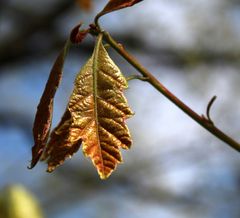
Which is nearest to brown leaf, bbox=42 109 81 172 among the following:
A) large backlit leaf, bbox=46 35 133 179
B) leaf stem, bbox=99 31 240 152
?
large backlit leaf, bbox=46 35 133 179

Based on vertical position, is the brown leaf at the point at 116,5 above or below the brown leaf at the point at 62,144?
above

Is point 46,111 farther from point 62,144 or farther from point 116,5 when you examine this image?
point 116,5

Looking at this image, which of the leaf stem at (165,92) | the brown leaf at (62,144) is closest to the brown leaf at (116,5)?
the leaf stem at (165,92)

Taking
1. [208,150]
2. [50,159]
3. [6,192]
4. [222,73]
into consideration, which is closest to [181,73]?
[222,73]

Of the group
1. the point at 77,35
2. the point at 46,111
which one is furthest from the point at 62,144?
the point at 77,35

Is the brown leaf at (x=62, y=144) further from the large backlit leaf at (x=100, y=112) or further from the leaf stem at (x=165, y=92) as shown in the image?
the leaf stem at (x=165, y=92)

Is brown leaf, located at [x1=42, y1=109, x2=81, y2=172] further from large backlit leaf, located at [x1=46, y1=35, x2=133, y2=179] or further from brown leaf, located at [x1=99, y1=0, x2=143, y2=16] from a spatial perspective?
brown leaf, located at [x1=99, y1=0, x2=143, y2=16]
